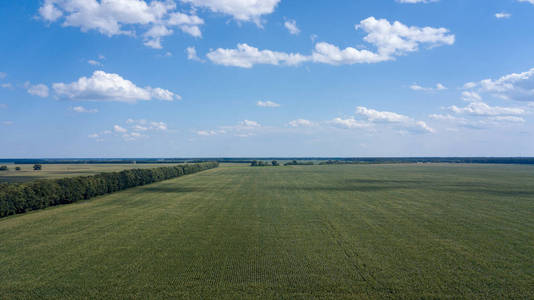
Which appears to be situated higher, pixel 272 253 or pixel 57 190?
pixel 57 190

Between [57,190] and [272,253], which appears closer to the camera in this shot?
[272,253]

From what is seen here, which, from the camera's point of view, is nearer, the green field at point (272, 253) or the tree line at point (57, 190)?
the green field at point (272, 253)

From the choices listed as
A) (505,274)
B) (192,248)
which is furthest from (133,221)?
(505,274)

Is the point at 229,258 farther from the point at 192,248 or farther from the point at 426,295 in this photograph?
the point at 426,295

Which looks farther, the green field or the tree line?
the tree line

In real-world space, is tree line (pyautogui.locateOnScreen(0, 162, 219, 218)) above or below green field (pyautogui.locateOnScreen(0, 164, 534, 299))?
above
